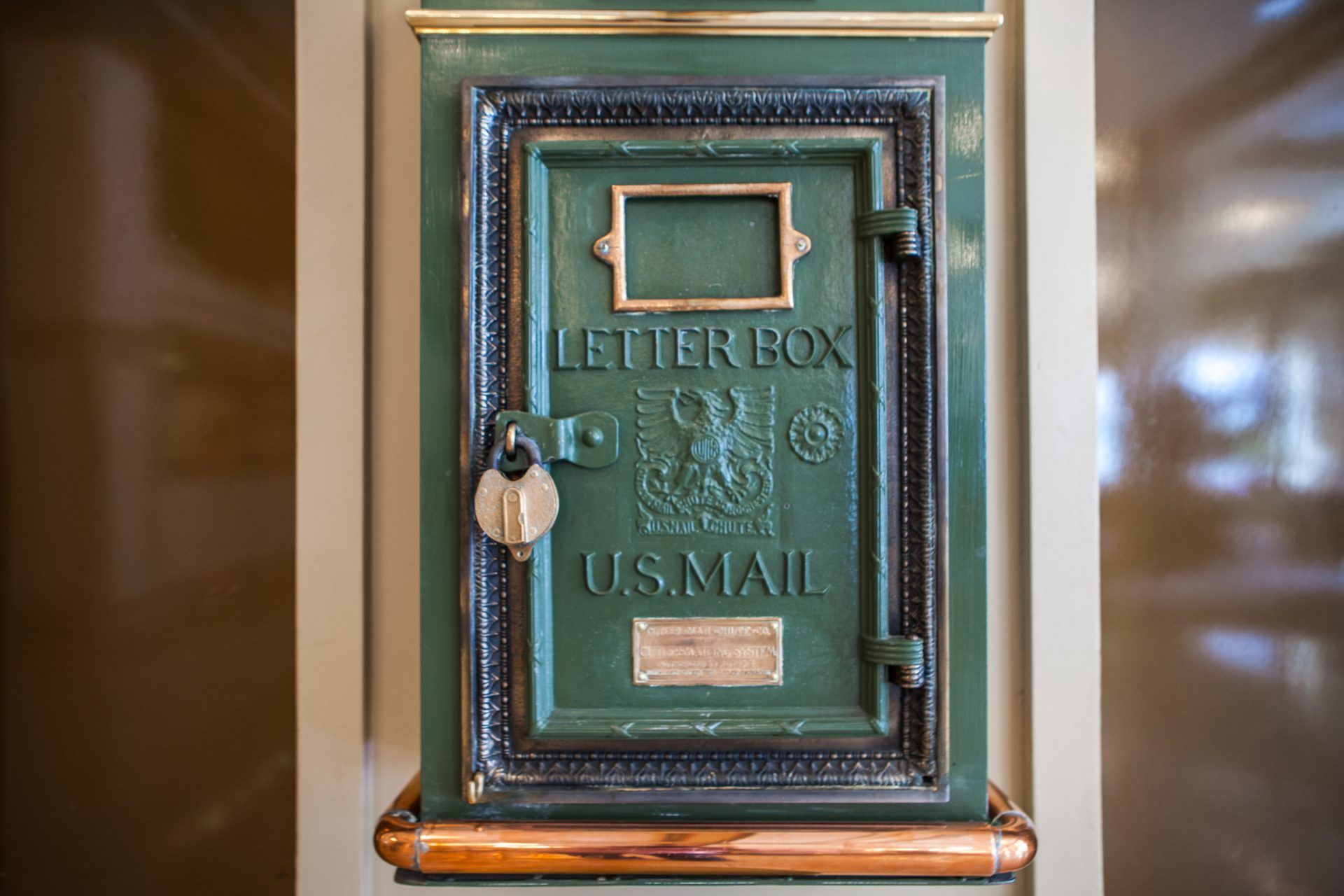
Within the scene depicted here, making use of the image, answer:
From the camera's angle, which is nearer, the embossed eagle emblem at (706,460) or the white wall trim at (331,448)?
the embossed eagle emblem at (706,460)

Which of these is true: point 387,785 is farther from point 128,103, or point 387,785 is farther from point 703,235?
point 128,103

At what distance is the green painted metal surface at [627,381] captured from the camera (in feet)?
2.43

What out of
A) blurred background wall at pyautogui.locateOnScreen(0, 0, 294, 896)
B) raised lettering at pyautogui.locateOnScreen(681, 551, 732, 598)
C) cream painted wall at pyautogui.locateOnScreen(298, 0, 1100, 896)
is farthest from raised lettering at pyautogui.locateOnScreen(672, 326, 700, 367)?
blurred background wall at pyautogui.locateOnScreen(0, 0, 294, 896)

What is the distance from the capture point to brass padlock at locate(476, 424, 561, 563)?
2.27 feet

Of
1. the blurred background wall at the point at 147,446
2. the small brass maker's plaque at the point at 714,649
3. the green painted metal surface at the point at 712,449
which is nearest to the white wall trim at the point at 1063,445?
the green painted metal surface at the point at 712,449

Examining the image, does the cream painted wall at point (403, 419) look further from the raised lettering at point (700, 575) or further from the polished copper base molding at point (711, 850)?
the raised lettering at point (700, 575)

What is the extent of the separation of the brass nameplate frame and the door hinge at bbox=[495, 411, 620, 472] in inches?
5.4

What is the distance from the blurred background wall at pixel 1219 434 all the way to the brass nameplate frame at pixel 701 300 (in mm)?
624

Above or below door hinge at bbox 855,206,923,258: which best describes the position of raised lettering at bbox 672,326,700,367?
below

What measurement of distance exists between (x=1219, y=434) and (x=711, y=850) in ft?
3.34

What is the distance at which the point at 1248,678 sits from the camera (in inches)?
39.9

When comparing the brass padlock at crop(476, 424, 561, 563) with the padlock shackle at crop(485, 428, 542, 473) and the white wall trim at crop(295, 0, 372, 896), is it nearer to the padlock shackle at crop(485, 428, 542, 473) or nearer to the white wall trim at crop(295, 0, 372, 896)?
the padlock shackle at crop(485, 428, 542, 473)

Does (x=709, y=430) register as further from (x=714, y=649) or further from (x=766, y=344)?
(x=714, y=649)

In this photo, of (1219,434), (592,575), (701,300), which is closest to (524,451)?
(592,575)
